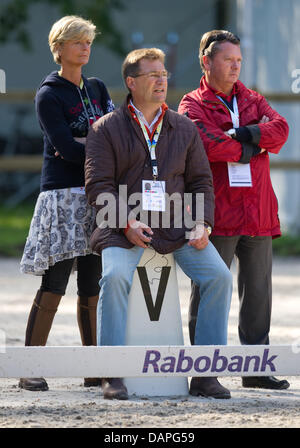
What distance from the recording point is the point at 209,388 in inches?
162

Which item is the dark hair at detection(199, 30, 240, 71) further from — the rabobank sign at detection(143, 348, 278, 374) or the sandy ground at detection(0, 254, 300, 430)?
the sandy ground at detection(0, 254, 300, 430)

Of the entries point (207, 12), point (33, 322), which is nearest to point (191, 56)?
point (207, 12)

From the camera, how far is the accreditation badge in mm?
4094

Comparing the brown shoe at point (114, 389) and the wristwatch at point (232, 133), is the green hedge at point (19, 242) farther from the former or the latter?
the brown shoe at point (114, 389)

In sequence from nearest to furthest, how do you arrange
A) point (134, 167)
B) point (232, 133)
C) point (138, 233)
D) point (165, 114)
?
point (138, 233), point (134, 167), point (165, 114), point (232, 133)


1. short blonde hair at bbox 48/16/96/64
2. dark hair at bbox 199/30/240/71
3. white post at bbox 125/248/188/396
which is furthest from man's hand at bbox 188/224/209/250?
short blonde hair at bbox 48/16/96/64

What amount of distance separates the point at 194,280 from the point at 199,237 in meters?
0.21

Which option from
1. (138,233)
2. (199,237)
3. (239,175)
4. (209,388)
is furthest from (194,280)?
(239,175)

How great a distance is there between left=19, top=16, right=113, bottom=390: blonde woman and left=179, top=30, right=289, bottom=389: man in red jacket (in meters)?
0.52

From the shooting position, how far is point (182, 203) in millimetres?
4207

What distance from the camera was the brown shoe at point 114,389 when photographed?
404 cm

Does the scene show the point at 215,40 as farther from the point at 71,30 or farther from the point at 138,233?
the point at 138,233

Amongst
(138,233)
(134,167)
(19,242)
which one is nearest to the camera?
(138,233)

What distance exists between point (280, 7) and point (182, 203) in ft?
27.8
